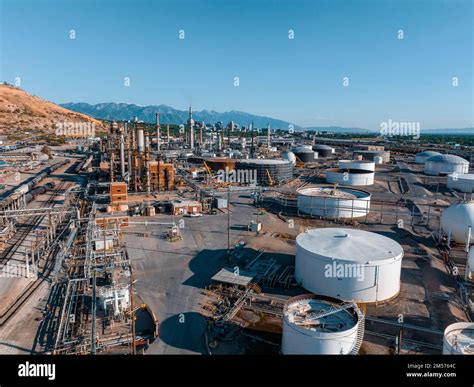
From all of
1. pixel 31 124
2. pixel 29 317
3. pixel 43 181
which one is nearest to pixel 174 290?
pixel 29 317

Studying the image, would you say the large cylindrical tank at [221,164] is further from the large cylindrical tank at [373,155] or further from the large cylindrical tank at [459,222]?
the large cylindrical tank at [373,155]

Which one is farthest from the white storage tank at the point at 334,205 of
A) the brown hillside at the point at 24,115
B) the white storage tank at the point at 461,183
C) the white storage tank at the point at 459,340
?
the brown hillside at the point at 24,115

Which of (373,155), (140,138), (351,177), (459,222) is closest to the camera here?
(459,222)

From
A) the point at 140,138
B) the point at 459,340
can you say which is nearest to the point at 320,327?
the point at 459,340

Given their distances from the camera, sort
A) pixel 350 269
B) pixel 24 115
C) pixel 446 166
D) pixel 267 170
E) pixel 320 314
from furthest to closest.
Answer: pixel 24 115, pixel 446 166, pixel 267 170, pixel 350 269, pixel 320 314

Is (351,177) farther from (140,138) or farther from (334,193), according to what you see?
(140,138)
